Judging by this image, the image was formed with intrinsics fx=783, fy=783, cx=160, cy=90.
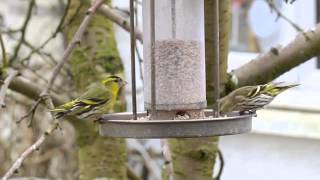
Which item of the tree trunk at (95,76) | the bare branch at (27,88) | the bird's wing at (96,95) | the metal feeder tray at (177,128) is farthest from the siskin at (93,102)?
the tree trunk at (95,76)

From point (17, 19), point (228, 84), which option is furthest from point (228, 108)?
point (17, 19)

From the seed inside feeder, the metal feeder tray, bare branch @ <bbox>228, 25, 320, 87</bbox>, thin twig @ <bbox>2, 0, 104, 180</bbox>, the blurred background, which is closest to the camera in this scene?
the metal feeder tray

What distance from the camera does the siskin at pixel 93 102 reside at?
87.7 inches

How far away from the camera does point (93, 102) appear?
229 cm

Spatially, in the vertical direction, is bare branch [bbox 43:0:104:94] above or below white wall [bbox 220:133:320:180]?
above

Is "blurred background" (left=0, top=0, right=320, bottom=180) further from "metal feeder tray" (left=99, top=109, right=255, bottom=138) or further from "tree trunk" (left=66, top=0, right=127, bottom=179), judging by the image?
"metal feeder tray" (left=99, top=109, right=255, bottom=138)

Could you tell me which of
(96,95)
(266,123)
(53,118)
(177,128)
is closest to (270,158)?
(266,123)

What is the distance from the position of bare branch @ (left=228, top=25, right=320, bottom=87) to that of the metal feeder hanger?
15.0 inches

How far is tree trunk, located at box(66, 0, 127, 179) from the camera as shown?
3117 millimetres

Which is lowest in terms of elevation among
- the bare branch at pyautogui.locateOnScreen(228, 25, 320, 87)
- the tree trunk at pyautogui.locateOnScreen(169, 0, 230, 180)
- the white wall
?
the white wall

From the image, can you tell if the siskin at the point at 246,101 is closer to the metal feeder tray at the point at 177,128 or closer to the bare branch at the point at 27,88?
the metal feeder tray at the point at 177,128

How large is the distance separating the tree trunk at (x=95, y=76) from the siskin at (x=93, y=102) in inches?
23.9

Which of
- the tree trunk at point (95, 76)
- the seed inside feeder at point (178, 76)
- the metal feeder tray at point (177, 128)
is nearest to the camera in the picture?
the metal feeder tray at point (177, 128)

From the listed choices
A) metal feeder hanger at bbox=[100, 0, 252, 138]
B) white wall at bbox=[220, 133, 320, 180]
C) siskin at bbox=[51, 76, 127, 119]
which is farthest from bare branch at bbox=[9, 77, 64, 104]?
white wall at bbox=[220, 133, 320, 180]
